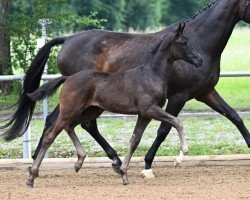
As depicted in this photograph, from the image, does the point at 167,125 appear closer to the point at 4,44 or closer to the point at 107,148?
the point at 107,148

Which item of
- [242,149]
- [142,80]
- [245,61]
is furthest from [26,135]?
[245,61]

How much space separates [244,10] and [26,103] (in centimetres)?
271

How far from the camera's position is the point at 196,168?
896 centimetres

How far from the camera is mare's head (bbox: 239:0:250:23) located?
8.33 m

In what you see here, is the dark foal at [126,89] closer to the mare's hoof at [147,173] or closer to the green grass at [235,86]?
the mare's hoof at [147,173]

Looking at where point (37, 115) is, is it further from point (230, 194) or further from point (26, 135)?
point (230, 194)

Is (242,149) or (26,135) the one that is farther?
(242,149)

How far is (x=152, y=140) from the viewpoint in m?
11.2

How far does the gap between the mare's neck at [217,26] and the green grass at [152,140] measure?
2.05m

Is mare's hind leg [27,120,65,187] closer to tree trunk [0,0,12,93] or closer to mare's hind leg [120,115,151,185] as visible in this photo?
mare's hind leg [120,115,151,185]

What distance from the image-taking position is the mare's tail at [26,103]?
332 inches

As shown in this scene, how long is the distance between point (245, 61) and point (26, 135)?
20469mm

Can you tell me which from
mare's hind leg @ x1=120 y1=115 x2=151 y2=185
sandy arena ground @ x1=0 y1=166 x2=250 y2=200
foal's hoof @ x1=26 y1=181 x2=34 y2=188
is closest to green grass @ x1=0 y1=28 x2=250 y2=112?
sandy arena ground @ x1=0 y1=166 x2=250 y2=200

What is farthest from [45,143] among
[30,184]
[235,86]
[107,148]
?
[235,86]
